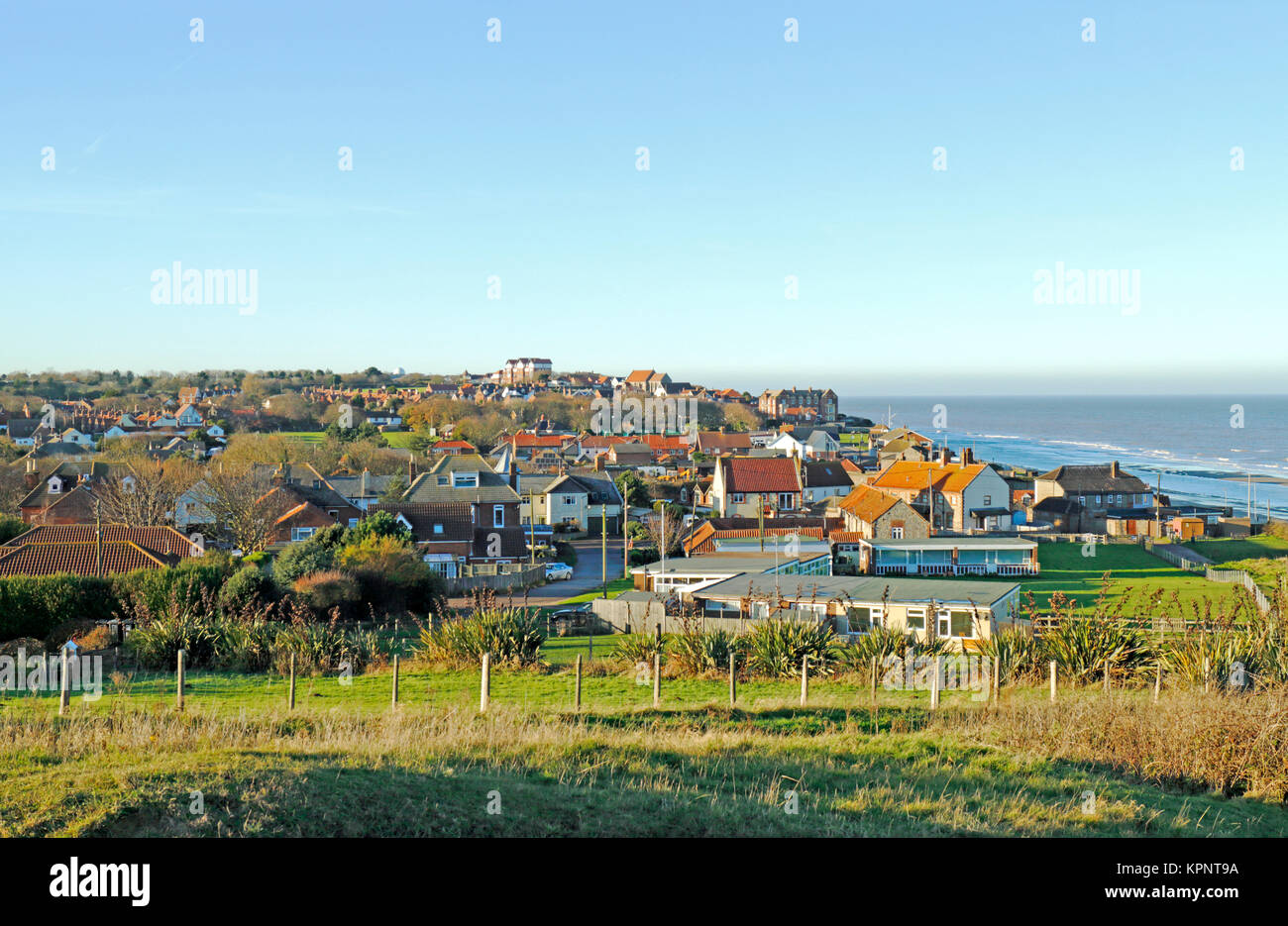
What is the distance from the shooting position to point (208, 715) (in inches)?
469

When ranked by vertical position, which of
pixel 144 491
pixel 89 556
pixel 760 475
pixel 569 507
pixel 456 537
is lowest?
pixel 569 507

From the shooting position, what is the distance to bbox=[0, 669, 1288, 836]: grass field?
696 centimetres

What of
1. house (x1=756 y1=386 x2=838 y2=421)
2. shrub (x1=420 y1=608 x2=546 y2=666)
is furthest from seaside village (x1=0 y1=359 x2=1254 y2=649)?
house (x1=756 y1=386 x2=838 y2=421)

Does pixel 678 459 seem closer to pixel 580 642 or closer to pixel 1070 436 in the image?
pixel 580 642

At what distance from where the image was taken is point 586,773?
349 inches

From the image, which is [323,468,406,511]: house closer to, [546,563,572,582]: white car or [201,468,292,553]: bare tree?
[201,468,292,553]: bare tree

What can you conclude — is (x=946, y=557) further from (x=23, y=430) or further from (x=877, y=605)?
(x=23, y=430)

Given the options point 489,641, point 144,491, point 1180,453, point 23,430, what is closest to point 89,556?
point 144,491

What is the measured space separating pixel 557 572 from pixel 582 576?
1712mm

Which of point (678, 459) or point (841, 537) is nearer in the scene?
point (841, 537)
